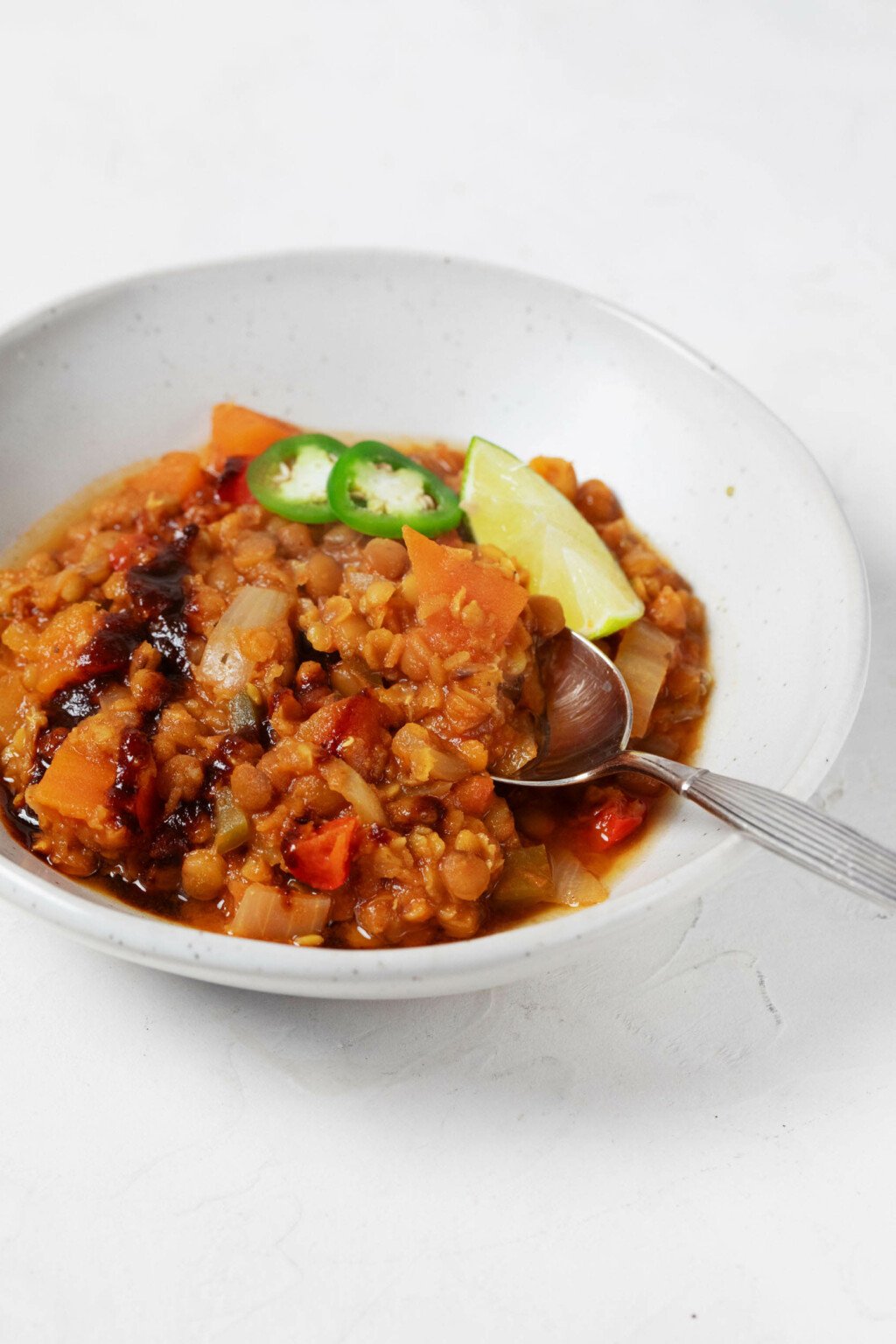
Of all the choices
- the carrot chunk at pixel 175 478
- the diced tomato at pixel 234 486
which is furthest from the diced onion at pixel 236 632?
the carrot chunk at pixel 175 478

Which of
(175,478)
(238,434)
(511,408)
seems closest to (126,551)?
(175,478)

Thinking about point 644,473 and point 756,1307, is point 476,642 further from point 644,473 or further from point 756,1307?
point 756,1307

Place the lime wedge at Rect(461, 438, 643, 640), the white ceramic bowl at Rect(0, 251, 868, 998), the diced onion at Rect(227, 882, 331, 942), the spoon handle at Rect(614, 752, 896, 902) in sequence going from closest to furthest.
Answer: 1. the spoon handle at Rect(614, 752, 896, 902)
2. the diced onion at Rect(227, 882, 331, 942)
3. the white ceramic bowl at Rect(0, 251, 868, 998)
4. the lime wedge at Rect(461, 438, 643, 640)

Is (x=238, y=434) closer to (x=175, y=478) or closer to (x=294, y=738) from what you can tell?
(x=175, y=478)

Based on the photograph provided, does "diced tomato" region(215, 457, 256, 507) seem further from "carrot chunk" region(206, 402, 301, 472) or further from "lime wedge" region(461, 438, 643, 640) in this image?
"lime wedge" region(461, 438, 643, 640)

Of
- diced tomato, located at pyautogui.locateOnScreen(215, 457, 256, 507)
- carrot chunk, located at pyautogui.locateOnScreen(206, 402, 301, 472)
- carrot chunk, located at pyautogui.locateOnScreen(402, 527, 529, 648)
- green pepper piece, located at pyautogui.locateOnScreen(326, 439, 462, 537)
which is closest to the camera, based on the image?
carrot chunk, located at pyautogui.locateOnScreen(402, 527, 529, 648)

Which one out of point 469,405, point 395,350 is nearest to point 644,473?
point 469,405

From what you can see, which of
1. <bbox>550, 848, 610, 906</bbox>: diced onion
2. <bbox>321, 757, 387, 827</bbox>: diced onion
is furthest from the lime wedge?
<bbox>321, 757, 387, 827</bbox>: diced onion
